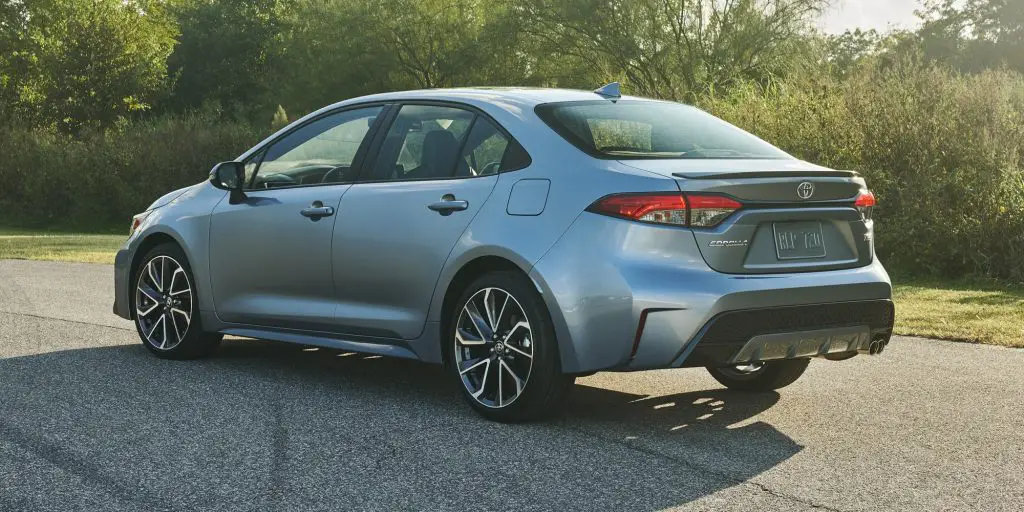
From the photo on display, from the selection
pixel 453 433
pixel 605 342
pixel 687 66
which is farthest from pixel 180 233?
pixel 687 66

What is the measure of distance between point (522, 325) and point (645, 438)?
785 millimetres

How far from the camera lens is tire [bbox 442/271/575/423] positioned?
19.2 ft

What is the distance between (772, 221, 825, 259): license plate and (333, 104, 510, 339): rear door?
1414 mm

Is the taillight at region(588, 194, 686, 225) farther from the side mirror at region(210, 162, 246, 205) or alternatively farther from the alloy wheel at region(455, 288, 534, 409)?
the side mirror at region(210, 162, 246, 205)

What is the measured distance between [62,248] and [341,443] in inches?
713

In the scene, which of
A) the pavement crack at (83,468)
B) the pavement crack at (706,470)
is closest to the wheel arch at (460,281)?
the pavement crack at (706,470)

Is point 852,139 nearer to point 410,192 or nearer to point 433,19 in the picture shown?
point 410,192

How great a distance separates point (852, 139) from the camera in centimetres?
1667

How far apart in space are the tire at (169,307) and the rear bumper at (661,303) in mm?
3132

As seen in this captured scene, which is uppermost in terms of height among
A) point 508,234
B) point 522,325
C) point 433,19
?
point 433,19

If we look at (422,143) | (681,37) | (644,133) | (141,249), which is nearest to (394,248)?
(422,143)

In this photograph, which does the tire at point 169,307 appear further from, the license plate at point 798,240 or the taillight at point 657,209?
the license plate at point 798,240

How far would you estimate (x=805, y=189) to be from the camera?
580cm

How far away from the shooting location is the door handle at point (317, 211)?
701 cm
